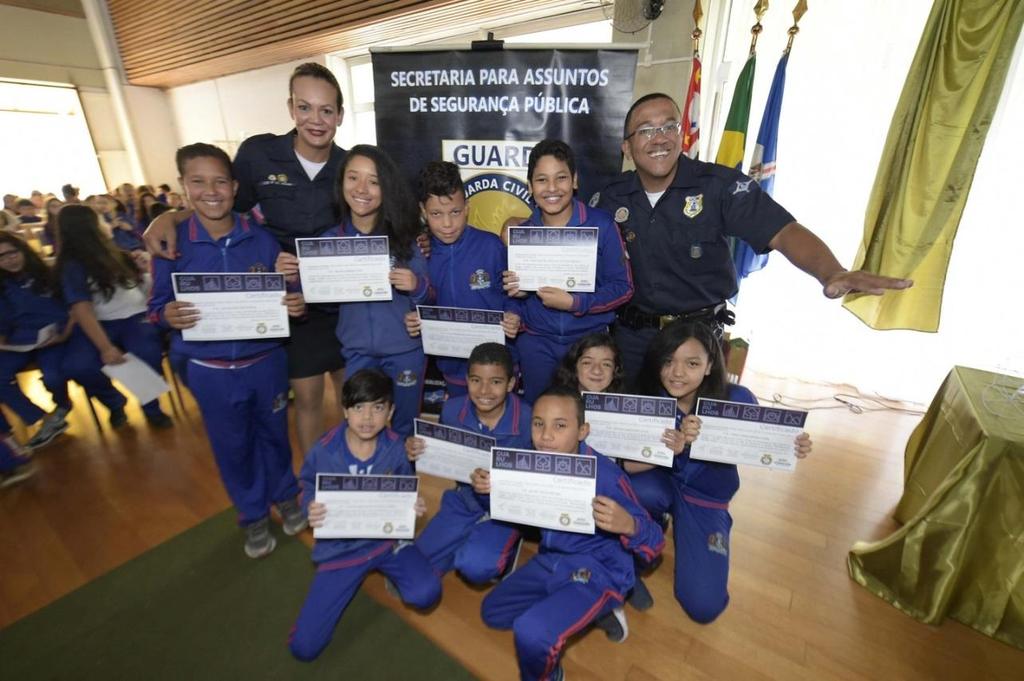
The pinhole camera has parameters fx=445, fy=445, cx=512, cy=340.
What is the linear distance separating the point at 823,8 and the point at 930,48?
788mm

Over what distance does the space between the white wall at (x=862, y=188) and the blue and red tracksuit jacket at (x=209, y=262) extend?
11.5 feet

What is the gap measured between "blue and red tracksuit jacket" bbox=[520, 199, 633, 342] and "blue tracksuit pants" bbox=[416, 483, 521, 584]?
35.7 inches

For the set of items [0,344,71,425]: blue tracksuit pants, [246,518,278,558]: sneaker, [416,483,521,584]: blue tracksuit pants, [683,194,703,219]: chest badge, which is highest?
[683,194,703,219]: chest badge

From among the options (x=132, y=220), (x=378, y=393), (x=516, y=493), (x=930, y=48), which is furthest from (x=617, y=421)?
(x=132, y=220)

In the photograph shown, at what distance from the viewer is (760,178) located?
3.39m

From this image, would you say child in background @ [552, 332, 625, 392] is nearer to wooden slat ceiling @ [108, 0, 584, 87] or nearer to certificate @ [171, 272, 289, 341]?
certificate @ [171, 272, 289, 341]

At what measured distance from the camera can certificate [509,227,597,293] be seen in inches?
76.0

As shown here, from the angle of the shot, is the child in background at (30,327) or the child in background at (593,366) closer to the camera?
the child in background at (593,366)

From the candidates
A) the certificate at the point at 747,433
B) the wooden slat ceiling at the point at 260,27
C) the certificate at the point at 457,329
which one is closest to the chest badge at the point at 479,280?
the certificate at the point at 457,329

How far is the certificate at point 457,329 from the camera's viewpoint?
207cm

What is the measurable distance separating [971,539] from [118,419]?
17.1ft

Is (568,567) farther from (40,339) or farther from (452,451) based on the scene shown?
(40,339)

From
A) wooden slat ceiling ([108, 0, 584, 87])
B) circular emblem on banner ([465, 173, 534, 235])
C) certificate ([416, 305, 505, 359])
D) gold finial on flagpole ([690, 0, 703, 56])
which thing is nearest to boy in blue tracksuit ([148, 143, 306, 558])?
certificate ([416, 305, 505, 359])

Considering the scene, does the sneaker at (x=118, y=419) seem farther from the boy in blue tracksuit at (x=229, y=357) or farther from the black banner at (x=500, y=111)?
the black banner at (x=500, y=111)
